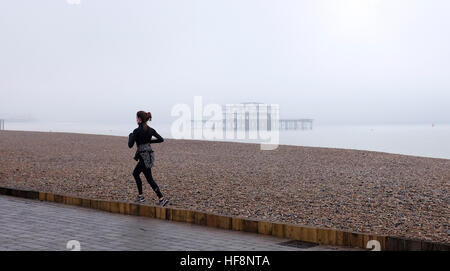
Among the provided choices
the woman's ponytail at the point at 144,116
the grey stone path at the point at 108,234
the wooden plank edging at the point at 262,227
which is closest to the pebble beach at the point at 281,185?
the wooden plank edging at the point at 262,227

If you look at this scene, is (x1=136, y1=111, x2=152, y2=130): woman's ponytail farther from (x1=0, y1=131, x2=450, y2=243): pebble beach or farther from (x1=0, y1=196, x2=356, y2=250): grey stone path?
(x1=0, y1=131, x2=450, y2=243): pebble beach

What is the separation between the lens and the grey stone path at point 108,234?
23.0ft

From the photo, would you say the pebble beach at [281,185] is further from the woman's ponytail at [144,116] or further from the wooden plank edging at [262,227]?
the woman's ponytail at [144,116]

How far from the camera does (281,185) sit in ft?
46.2

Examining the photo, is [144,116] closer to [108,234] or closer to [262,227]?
[108,234]

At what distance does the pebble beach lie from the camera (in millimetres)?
9500

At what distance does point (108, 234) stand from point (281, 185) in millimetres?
7057

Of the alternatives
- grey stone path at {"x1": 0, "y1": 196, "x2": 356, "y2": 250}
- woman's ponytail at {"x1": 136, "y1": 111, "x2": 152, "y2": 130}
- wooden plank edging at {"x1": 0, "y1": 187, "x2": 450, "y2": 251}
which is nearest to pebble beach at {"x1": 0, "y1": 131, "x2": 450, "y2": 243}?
wooden plank edging at {"x1": 0, "y1": 187, "x2": 450, "y2": 251}

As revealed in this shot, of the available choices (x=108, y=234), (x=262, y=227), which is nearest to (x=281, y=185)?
(x=262, y=227)
